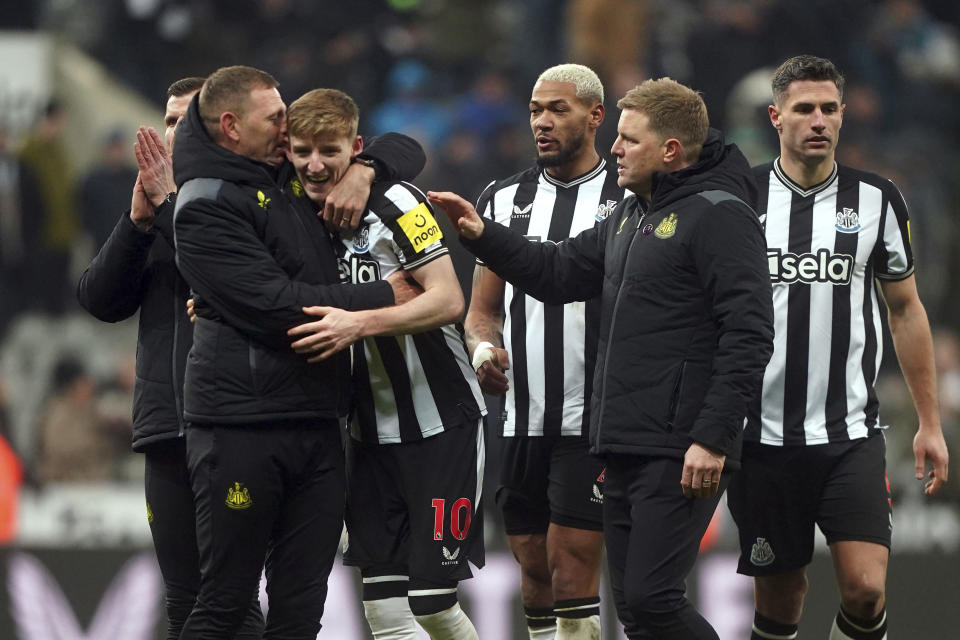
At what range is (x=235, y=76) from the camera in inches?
184

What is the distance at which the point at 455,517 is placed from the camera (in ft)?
16.6

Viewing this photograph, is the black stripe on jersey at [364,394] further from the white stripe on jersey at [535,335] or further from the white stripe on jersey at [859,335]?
the white stripe on jersey at [859,335]

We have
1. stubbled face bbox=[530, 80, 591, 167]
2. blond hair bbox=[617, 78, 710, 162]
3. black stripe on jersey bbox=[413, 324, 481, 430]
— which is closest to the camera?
blond hair bbox=[617, 78, 710, 162]

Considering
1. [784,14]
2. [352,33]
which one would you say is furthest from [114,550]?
[784,14]

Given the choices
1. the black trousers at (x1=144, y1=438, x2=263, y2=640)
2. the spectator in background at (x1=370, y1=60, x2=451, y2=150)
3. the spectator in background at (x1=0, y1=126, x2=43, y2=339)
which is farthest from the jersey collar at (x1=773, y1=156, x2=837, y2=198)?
the spectator in background at (x1=0, y1=126, x2=43, y2=339)

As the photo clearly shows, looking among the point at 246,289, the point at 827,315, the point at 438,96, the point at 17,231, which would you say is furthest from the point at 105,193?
the point at 827,315

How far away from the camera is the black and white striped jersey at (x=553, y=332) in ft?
18.1

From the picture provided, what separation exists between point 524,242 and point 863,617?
1.81m

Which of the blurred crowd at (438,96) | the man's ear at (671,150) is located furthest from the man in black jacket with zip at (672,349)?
the blurred crowd at (438,96)

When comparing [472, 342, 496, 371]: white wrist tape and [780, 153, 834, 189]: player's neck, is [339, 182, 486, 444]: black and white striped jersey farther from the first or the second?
[780, 153, 834, 189]: player's neck

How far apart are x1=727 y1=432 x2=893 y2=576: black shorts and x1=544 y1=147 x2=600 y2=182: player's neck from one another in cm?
125

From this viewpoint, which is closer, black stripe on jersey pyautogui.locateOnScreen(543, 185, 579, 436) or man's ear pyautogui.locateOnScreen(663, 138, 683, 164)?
man's ear pyautogui.locateOnScreen(663, 138, 683, 164)

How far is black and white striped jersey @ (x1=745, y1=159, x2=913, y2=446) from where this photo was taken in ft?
17.3

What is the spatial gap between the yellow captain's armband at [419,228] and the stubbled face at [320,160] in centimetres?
26
